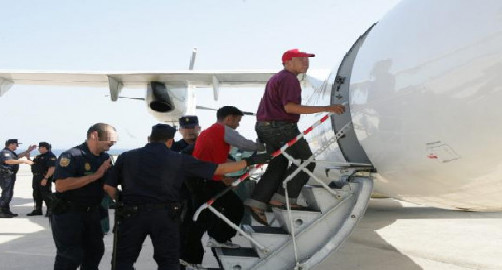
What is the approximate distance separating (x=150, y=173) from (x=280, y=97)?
1.43 m

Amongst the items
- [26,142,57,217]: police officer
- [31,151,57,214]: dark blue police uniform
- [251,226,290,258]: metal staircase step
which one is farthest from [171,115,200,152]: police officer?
[31,151,57,214]: dark blue police uniform

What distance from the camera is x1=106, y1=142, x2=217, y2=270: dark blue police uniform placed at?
3.78 m

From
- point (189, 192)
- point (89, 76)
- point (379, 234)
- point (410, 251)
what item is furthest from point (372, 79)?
point (89, 76)

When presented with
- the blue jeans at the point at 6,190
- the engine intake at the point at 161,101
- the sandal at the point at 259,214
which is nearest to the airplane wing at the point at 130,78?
the engine intake at the point at 161,101

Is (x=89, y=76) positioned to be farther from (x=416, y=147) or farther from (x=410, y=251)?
(x=416, y=147)

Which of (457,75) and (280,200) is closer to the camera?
(457,75)

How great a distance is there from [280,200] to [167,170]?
1.45m

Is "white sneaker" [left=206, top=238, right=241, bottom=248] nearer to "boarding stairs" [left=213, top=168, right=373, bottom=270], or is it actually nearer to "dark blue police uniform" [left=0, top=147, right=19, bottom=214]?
"boarding stairs" [left=213, top=168, right=373, bottom=270]

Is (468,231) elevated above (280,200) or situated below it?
below

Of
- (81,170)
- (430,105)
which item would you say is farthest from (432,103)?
(81,170)

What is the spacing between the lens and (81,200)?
14.0 ft

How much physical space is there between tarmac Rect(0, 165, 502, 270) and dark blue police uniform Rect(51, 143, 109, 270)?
Answer: 185 centimetres

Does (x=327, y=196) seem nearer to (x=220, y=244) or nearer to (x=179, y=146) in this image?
(x=220, y=244)

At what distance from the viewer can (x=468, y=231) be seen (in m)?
8.83
